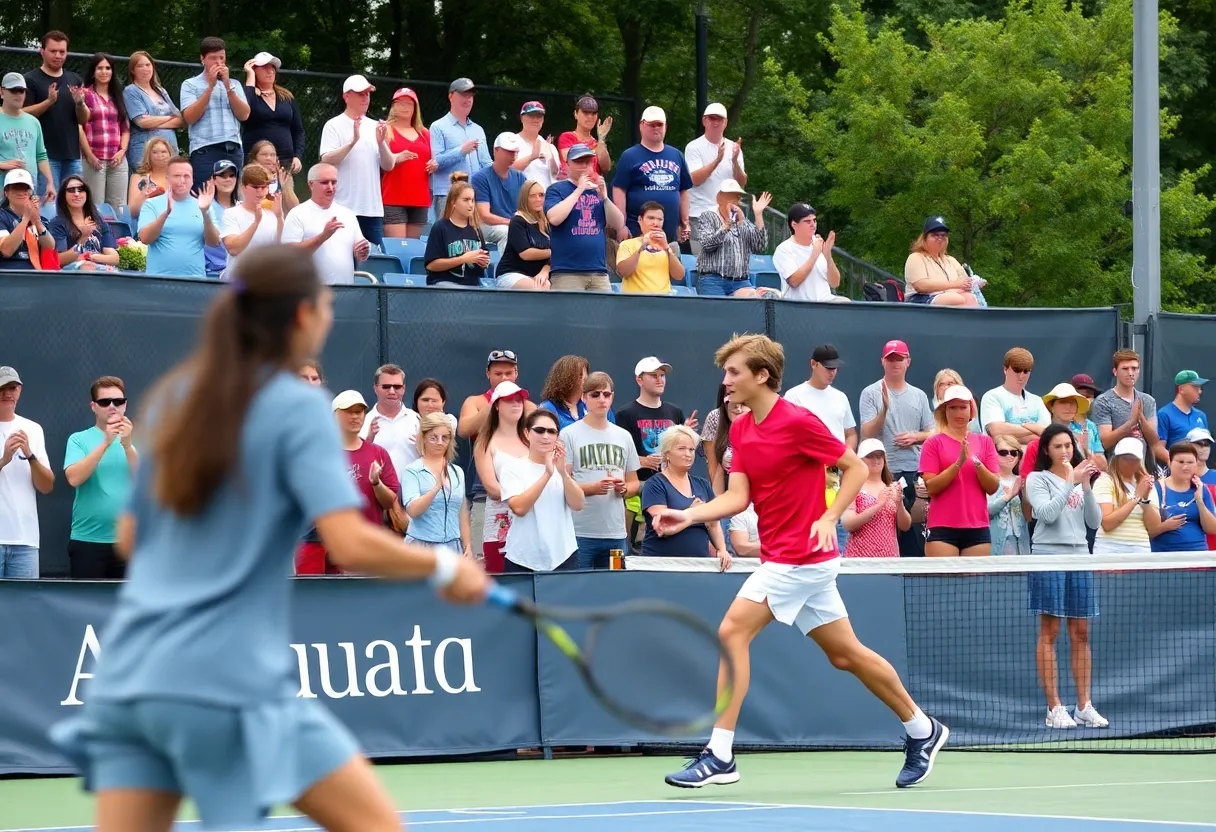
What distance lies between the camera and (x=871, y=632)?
1148cm

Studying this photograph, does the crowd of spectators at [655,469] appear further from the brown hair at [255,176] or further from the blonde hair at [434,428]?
the brown hair at [255,176]

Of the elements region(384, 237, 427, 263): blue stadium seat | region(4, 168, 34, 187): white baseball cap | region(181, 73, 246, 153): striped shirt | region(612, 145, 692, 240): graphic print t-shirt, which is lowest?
region(384, 237, 427, 263): blue stadium seat

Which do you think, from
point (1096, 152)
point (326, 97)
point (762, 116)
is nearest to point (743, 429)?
point (326, 97)

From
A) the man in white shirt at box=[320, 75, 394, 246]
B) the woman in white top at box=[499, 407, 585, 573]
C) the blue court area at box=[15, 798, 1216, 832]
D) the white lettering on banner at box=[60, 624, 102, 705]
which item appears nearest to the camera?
the blue court area at box=[15, 798, 1216, 832]

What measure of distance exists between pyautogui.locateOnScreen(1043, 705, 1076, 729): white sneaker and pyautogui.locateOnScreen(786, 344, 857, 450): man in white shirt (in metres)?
2.41

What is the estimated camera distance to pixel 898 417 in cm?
1361

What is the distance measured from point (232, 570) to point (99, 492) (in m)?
7.67

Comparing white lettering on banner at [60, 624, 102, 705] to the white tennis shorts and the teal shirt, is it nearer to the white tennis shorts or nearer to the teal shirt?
the teal shirt

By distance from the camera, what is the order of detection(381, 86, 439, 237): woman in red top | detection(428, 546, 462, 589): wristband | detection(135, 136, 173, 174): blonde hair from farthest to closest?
detection(381, 86, 439, 237): woman in red top → detection(135, 136, 173, 174): blonde hair → detection(428, 546, 462, 589): wristband

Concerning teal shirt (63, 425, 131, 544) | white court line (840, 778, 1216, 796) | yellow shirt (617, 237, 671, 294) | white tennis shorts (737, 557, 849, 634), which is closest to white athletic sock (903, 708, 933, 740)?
white court line (840, 778, 1216, 796)

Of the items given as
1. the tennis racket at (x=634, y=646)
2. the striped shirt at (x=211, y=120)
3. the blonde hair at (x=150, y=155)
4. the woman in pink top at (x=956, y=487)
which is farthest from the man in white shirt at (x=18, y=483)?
the tennis racket at (x=634, y=646)

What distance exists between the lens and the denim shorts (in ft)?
11.5

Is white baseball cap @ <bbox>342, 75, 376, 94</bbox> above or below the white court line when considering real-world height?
above

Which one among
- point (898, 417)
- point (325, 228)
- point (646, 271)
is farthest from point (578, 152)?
point (898, 417)
